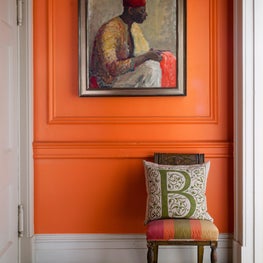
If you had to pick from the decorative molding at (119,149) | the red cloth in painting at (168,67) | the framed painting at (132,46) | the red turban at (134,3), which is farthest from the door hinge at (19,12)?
the red cloth in painting at (168,67)

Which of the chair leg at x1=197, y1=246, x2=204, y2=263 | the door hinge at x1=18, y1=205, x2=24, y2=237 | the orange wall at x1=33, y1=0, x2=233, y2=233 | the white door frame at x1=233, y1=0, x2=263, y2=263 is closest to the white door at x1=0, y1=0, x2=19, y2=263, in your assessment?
the door hinge at x1=18, y1=205, x2=24, y2=237

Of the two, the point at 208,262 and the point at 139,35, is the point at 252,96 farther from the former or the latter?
the point at 208,262

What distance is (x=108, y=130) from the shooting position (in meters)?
2.94

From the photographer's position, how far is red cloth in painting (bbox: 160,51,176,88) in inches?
113

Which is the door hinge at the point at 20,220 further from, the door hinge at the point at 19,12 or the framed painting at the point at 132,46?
the door hinge at the point at 19,12

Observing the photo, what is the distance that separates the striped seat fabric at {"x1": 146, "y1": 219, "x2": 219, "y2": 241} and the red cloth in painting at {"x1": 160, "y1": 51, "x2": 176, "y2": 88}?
901 millimetres

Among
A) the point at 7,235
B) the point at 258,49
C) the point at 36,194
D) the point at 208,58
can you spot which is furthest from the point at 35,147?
the point at 258,49

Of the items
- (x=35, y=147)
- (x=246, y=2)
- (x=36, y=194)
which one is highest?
(x=246, y=2)

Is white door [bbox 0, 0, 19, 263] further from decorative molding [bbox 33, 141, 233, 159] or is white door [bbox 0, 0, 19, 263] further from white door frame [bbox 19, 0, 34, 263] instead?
decorative molding [bbox 33, 141, 233, 159]

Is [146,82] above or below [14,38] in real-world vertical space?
below

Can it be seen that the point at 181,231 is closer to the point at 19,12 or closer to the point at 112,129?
the point at 112,129

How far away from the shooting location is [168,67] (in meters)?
2.88

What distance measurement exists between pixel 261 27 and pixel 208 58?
38cm

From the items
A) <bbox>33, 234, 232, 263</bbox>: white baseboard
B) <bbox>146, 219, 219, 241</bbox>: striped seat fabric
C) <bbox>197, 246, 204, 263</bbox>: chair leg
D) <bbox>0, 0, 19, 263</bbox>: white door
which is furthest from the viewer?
<bbox>33, 234, 232, 263</bbox>: white baseboard
